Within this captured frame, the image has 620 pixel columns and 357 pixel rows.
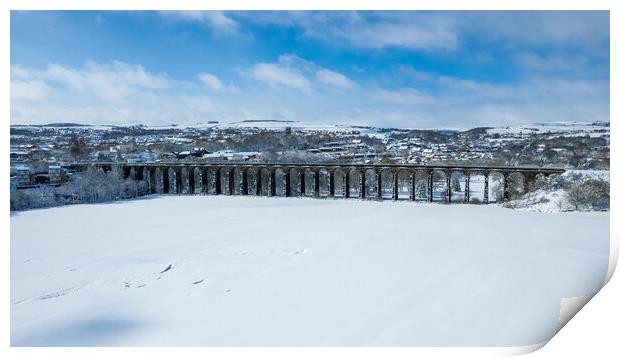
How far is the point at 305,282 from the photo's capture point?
30.0 ft

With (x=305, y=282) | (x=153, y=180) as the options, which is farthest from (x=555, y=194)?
(x=153, y=180)

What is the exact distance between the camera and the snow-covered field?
681 cm

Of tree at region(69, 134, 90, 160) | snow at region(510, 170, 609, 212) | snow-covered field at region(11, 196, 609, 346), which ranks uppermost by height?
tree at region(69, 134, 90, 160)

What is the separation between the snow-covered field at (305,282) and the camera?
22.4 ft

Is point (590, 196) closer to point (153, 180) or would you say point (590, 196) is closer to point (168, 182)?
point (168, 182)

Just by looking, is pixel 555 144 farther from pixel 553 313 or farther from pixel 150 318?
pixel 150 318

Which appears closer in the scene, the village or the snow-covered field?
the snow-covered field

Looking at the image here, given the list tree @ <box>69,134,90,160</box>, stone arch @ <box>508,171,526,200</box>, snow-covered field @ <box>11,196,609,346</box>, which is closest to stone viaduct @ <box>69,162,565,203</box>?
stone arch @ <box>508,171,526,200</box>

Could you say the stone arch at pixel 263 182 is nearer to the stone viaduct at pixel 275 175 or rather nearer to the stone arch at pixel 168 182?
the stone viaduct at pixel 275 175

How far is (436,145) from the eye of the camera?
52594 millimetres

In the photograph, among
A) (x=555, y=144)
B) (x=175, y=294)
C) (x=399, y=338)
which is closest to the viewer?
(x=399, y=338)

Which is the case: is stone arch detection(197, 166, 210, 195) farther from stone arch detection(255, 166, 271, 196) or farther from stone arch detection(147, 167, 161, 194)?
stone arch detection(255, 166, 271, 196)
